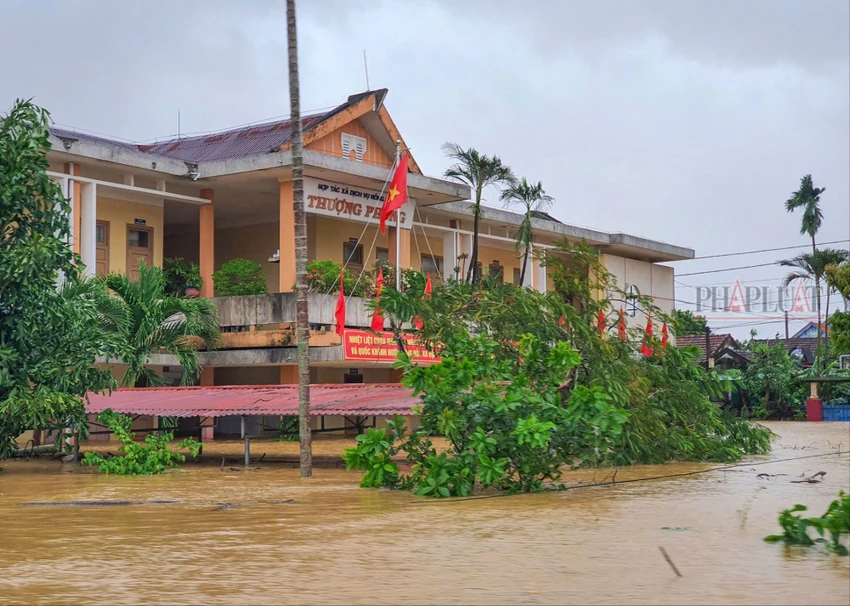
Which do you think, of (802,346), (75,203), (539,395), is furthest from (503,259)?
(802,346)

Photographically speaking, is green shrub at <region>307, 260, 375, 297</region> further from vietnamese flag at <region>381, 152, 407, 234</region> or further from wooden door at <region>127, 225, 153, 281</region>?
wooden door at <region>127, 225, 153, 281</region>

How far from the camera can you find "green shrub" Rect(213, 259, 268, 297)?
28.8 metres

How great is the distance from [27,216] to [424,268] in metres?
19.6

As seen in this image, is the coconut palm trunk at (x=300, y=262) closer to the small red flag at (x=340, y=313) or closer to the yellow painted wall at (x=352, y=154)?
the small red flag at (x=340, y=313)

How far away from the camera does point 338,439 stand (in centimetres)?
2834

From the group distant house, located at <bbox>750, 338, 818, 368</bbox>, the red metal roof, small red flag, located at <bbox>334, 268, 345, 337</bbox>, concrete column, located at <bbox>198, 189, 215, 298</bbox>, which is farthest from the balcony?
distant house, located at <bbox>750, 338, 818, 368</bbox>

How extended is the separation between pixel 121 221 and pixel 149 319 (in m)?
4.23

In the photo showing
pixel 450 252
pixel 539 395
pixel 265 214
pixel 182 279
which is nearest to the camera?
pixel 539 395

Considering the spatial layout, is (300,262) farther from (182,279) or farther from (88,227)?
(182,279)

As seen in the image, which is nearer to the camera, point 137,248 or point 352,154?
point 137,248

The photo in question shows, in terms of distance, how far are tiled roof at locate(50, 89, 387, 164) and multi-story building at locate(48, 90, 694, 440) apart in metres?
0.07

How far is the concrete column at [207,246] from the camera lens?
29469 mm

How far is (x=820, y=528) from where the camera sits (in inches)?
342

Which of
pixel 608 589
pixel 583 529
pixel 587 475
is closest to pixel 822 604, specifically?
pixel 608 589
